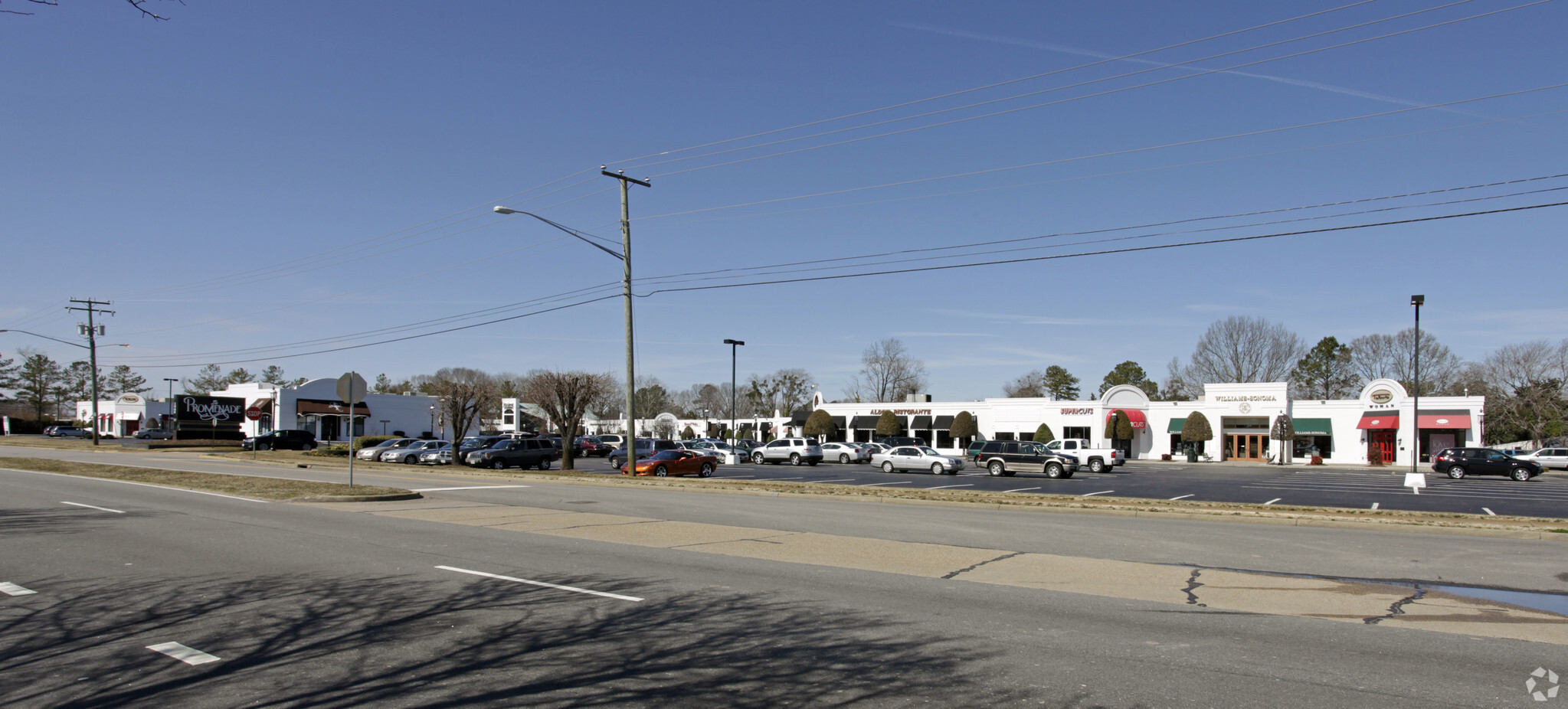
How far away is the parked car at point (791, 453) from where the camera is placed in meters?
52.1

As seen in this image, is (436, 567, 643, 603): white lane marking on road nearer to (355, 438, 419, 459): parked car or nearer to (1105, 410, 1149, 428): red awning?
(355, 438, 419, 459): parked car

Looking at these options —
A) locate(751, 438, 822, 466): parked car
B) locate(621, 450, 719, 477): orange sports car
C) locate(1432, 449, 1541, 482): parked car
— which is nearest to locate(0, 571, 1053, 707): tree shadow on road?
locate(621, 450, 719, 477): orange sports car

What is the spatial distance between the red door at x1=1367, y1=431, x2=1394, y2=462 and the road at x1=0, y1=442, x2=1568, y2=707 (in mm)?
52222

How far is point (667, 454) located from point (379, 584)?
89.9 feet

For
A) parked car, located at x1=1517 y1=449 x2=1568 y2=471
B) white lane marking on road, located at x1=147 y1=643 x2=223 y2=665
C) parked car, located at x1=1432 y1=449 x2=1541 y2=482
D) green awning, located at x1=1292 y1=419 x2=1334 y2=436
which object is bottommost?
parked car, located at x1=1517 y1=449 x2=1568 y2=471

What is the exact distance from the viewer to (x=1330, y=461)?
2372 inches

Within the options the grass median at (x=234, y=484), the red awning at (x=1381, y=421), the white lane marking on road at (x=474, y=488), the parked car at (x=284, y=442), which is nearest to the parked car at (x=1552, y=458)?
the red awning at (x=1381, y=421)

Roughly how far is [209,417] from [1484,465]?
81966 millimetres

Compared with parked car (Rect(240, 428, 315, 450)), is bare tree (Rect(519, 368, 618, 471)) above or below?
above

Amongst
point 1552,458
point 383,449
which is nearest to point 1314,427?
point 1552,458

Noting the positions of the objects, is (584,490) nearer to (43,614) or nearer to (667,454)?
(667,454)

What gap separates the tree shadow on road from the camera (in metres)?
5.45

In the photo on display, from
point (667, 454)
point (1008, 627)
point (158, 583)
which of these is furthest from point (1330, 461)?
point (158, 583)

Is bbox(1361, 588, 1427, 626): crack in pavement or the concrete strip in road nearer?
bbox(1361, 588, 1427, 626): crack in pavement
